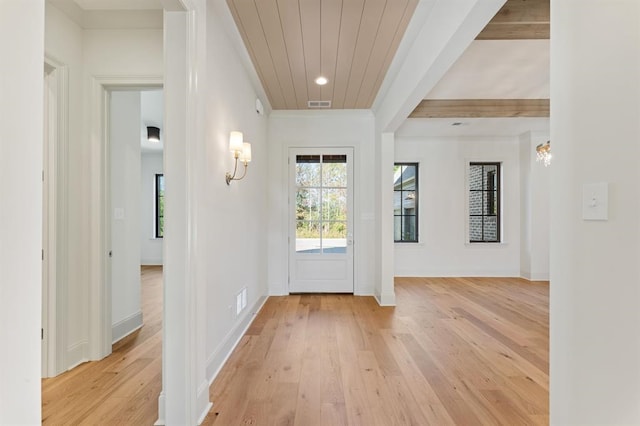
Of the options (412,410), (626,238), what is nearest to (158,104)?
(412,410)

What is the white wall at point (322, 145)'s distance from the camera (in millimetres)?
4648

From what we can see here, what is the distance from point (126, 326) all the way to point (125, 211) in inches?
45.1

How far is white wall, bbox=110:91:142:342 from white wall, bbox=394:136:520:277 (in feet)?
14.5

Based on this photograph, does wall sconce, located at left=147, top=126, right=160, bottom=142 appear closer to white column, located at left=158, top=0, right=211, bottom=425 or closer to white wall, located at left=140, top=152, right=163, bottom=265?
white wall, located at left=140, top=152, right=163, bottom=265

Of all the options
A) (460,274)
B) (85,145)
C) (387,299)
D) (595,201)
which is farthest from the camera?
(460,274)

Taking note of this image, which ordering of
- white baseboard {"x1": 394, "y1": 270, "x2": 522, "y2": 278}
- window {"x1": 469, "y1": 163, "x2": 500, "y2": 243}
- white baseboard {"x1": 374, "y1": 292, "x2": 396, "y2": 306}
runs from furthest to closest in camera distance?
window {"x1": 469, "y1": 163, "x2": 500, "y2": 243}, white baseboard {"x1": 394, "y1": 270, "x2": 522, "y2": 278}, white baseboard {"x1": 374, "y1": 292, "x2": 396, "y2": 306}

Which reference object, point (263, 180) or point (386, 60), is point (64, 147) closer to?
point (263, 180)

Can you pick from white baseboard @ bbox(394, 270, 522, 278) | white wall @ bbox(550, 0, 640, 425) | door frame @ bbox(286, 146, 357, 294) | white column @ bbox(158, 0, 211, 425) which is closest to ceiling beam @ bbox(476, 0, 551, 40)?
white wall @ bbox(550, 0, 640, 425)

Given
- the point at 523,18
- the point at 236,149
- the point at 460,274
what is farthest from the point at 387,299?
the point at 523,18

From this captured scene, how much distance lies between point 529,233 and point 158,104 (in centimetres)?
661

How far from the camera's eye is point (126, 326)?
3084 mm

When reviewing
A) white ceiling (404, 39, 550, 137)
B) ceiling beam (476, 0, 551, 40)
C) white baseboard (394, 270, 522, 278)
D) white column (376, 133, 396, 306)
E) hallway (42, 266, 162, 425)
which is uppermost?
white ceiling (404, 39, 550, 137)

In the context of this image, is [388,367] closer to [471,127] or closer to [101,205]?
[101,205]

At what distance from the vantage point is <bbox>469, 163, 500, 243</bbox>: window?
6086 millimetres
